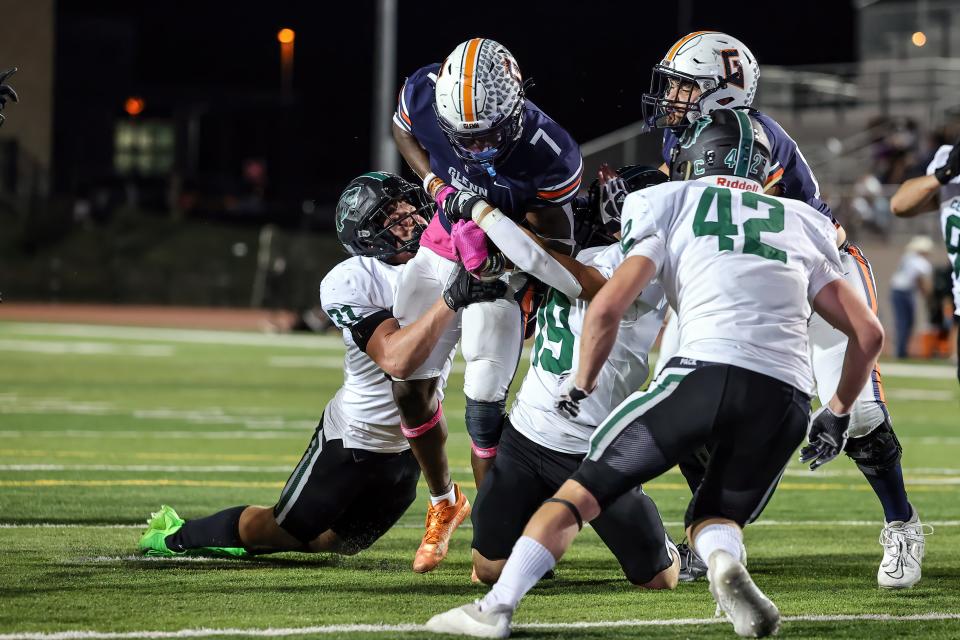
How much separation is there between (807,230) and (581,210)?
4.07 ft

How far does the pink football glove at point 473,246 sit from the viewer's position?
4.58 metres

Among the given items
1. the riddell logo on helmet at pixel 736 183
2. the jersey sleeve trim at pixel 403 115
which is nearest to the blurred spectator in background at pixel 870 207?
the jersey sleeve trim at pixel 403 115

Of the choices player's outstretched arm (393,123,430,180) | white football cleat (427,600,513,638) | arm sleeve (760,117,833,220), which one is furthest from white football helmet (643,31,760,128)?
white football cleat (427,600,513,638)

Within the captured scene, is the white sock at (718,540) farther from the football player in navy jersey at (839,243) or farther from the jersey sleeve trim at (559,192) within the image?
the jersey sleeve trim at (559,192)

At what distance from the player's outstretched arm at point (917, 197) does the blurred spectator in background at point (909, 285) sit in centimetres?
1265

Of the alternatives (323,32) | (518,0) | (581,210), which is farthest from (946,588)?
(323,32)

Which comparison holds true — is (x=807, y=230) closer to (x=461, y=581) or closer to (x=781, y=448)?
(x=781, y=448)

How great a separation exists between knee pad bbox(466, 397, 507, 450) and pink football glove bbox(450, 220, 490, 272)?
1.02 metres

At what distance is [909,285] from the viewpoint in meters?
18.6

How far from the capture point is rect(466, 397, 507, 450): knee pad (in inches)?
216

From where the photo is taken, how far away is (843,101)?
25.2 m

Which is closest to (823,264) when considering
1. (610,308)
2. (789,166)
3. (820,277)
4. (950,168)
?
(820,277)

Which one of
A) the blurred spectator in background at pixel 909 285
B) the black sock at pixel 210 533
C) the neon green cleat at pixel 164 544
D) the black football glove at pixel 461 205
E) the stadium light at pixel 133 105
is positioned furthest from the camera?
the stadium light at pixel 133 105

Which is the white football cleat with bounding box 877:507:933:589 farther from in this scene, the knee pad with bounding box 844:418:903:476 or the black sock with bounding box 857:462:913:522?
the knee pad with bounding box 844:418:903:476
